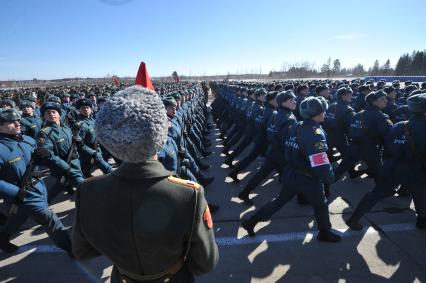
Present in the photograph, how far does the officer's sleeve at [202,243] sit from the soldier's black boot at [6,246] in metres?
3.84

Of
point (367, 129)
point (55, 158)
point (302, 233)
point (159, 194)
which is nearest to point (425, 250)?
point (302, 233)

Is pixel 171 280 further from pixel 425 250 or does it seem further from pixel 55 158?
pixel 425 250

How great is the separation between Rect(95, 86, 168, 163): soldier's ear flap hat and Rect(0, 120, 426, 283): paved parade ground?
8.06 feet

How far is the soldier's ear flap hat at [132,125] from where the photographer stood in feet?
4.05

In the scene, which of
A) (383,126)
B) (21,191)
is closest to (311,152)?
(383,126)

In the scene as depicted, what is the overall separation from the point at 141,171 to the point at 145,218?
0.21 meters

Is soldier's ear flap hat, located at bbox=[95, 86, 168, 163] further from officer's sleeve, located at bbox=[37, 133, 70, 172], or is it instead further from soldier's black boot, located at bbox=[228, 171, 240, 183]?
soldier's black boot, located at bbox=[228, 171, 240, 183]

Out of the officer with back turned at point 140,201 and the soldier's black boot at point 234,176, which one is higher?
the officer with back turned at point 140,201

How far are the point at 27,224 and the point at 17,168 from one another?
211 centimetres

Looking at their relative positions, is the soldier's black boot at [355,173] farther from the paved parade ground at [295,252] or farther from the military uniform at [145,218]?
the military uniform at [145,218]

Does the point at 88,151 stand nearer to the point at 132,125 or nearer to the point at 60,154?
the point at 60,154

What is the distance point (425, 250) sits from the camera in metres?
3.98

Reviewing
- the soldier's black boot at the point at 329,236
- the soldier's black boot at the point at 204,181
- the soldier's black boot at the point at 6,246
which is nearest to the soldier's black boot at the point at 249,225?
the soldier's black boot at the point at 329,236

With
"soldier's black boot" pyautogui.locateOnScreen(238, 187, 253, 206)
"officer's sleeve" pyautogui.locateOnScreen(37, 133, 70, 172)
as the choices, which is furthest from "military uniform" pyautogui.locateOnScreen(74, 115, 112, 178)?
"soldier's black boot" pyautogui.locateOnScreen(238, 187, 253, 206)
